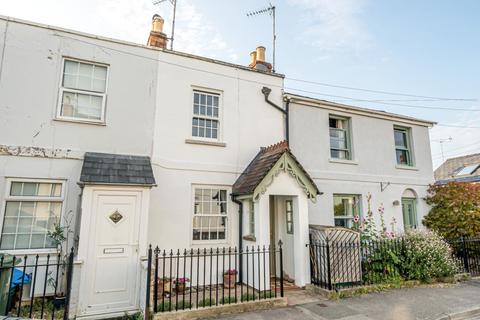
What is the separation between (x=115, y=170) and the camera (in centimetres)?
691

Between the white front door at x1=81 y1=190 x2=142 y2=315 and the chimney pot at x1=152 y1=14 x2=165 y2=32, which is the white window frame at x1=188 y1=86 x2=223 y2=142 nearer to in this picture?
the chimney pot at x1=152 y1=14 x2=165 y2=32

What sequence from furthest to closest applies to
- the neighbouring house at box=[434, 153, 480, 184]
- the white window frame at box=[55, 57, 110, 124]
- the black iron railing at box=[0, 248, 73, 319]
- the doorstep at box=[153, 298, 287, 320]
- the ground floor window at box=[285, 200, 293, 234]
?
the neighbouring house at box=[434, 153, 480, 184] < the ground floor window at box=[285, 200, 293, 234] < the white window frame at box=[55, 57, 110, 124] < the doorstep at box=[153, 298, 287, 320] < the black iron railing at box=[0, 248, 73, 319]

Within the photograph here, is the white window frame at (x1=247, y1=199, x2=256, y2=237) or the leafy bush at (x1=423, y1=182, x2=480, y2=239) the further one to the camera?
the leafy bush at (x1=423, y1=182, x2=480, y2=239)

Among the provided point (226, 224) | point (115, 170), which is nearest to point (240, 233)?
point (226, 224)

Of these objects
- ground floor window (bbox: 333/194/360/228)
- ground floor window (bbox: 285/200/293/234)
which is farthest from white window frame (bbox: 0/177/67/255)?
ground floor window (bbox: 333/194/360/228)

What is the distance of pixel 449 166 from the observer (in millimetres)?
24375

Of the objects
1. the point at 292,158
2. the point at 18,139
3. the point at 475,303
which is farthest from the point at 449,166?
the point at 18,139

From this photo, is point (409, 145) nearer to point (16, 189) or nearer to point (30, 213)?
point (30, 213)

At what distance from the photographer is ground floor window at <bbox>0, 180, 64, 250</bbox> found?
662 centimetres

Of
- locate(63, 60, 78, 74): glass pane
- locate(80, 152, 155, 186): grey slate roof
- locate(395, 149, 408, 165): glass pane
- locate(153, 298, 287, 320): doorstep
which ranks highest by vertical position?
locate(63, 60, 78, 74): glass pane

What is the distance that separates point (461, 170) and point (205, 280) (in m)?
23.2

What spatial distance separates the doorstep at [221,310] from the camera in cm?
561

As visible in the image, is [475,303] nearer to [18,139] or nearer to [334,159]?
[334,159]

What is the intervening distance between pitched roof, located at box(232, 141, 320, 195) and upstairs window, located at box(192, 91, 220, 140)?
1560 mm
